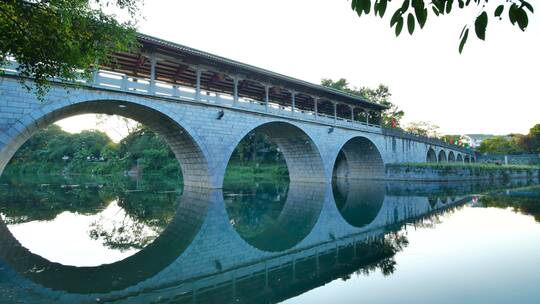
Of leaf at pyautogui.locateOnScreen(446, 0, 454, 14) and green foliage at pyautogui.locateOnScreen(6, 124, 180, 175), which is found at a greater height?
green foliage at pyautogui.locateOnScreen(6, 124, 180, 175)

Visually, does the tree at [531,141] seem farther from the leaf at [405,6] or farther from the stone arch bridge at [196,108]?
the leaf at [405,6]

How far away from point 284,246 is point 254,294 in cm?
261

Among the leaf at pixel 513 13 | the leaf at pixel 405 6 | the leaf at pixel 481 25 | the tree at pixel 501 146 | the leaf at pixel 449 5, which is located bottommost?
the leaf at pixel 481 25

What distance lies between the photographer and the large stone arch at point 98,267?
435cm

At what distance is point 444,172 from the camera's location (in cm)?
2552

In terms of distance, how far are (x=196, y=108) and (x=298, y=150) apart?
11187mm

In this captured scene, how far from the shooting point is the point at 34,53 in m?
5.66

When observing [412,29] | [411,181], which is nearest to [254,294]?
[412,29]

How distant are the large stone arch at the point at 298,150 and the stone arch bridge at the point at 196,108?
0.10 m

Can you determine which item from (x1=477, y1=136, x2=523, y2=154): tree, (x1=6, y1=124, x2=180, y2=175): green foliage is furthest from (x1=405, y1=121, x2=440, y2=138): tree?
(x1=6, y1=124, x2=180, y2=175): green foliage

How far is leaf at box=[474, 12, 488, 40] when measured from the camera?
169 centimetres

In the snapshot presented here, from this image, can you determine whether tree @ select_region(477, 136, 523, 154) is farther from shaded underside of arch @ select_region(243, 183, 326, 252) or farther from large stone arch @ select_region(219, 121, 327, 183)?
shaded underside of arch @ select_region(243, 183, 326, 252)

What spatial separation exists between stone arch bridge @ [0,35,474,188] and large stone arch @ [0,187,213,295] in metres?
4.03

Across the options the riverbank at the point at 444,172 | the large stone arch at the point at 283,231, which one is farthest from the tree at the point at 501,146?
the large stone arch at the point at 283,231
